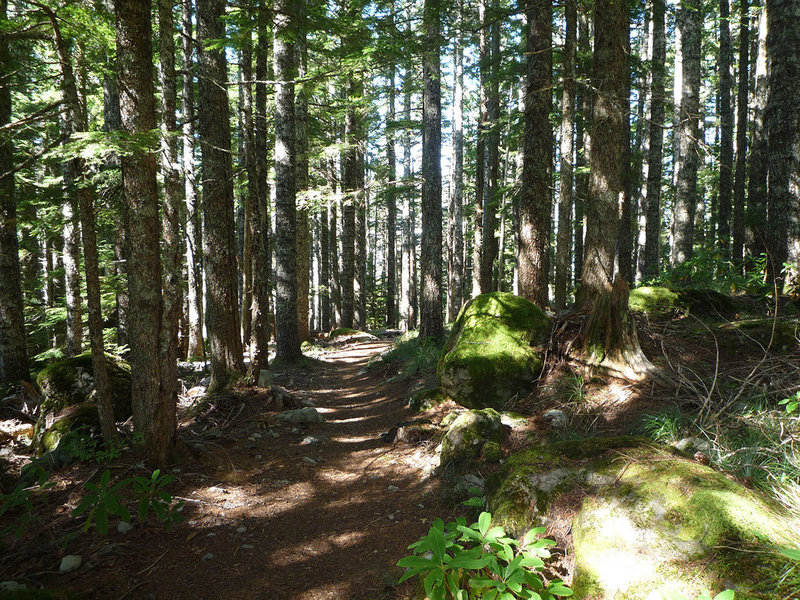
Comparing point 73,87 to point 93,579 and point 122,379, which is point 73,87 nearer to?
point 122,379

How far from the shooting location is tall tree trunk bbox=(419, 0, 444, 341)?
36.7 ft

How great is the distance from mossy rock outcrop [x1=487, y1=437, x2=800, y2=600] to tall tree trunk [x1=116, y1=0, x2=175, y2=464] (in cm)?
356

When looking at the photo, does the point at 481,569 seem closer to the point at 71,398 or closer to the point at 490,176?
the point at 71,398

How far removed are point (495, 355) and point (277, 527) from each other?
369 cm

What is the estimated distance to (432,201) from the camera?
1119 cm

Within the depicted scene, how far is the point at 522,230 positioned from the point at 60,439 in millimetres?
7979

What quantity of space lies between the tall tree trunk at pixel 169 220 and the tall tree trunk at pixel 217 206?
176 centimetres

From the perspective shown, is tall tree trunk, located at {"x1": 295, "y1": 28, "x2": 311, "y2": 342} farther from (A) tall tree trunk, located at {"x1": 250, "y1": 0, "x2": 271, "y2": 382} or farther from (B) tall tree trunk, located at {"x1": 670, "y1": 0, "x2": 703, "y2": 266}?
(B) tall tree trunk, located at {"x1": 670, "y1": 0, "x2": 703, "y2": 266}

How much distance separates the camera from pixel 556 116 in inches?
568

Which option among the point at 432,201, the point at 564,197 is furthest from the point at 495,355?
the point at 564,197

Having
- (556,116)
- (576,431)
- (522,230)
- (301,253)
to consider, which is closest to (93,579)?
(576,431)

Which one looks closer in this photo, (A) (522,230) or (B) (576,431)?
(B) (576,431)

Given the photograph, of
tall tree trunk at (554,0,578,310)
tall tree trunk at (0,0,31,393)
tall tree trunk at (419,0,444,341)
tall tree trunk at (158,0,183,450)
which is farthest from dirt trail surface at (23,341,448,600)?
tall tree trunk at (554,0,578,310)

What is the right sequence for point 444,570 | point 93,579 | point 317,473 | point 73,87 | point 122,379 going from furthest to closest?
point 122,379, point 317,473, point 73,87, point 93,579, point 444,570
